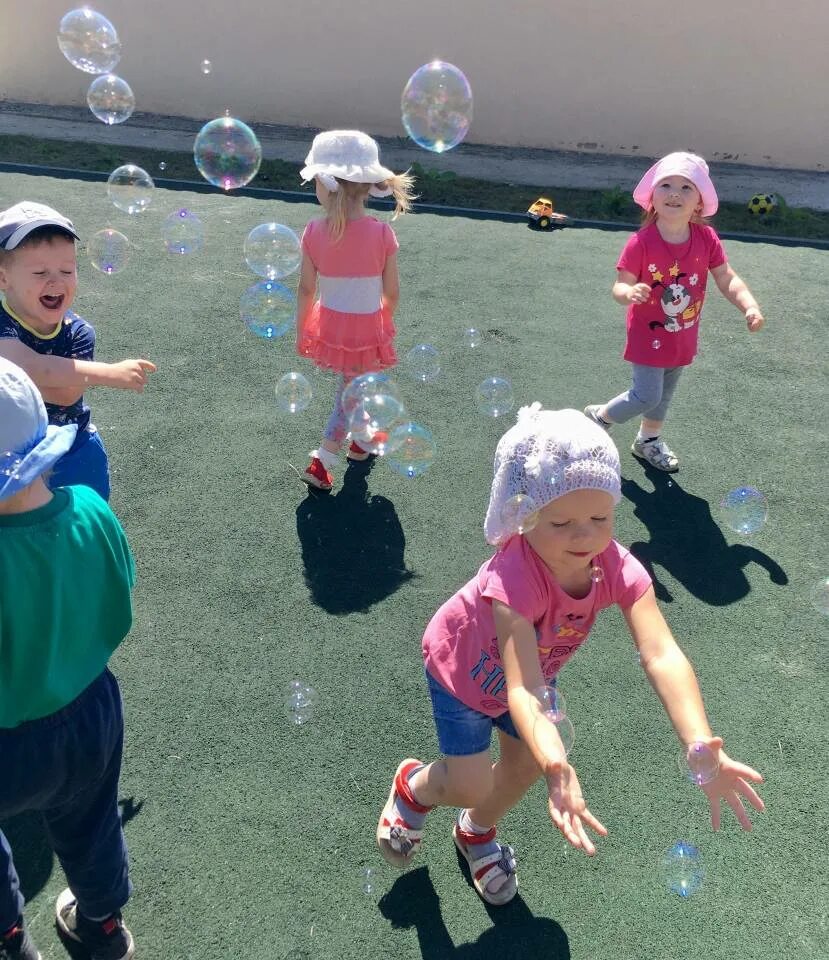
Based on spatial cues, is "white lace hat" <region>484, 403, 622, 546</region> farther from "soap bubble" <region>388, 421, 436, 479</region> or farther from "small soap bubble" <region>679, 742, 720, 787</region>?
"soap bubble" <region>388, 421, 436, 479</region>

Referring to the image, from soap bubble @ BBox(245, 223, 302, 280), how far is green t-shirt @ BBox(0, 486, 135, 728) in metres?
3.21

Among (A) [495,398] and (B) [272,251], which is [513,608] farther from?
(B) [272,251]

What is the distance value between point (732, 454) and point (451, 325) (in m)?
2.38

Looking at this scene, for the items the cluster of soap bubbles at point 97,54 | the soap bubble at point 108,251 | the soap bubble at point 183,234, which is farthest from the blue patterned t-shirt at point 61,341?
the cluster of soap bubbles at point 97,54

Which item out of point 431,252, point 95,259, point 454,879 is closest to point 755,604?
point 454,879

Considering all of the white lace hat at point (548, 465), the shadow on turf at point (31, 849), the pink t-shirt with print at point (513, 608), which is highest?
the white lace hat at point (548, 465)

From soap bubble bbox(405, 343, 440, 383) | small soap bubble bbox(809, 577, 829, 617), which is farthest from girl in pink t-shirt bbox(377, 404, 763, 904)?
soap bubble bbox(405, 343, 440, 383)

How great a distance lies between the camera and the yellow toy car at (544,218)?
29.7ft

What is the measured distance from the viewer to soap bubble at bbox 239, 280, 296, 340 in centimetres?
501

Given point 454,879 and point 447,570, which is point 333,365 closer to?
point 447,570

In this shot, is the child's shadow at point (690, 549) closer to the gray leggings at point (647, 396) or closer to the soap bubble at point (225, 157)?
the gray leggings at point (647, 396)

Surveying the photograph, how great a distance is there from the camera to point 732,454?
5.32 meters

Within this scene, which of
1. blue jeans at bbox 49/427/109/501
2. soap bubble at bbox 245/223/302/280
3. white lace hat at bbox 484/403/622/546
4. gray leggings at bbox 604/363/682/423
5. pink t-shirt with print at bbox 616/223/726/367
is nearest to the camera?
white lace hat at bbox 484/403/622/546

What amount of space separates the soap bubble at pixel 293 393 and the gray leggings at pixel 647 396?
173 centimetres
